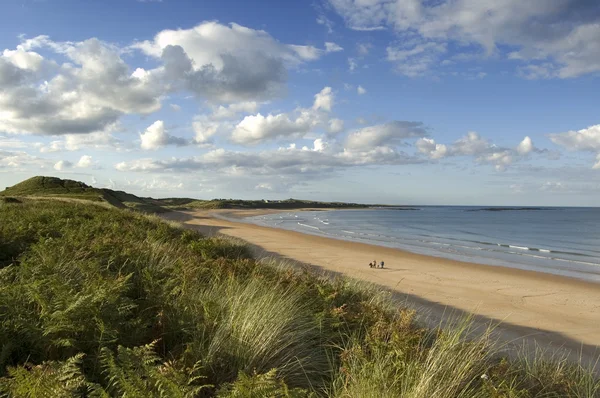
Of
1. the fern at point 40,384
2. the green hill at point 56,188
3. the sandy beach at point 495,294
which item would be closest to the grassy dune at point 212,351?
the fern at point 40,384

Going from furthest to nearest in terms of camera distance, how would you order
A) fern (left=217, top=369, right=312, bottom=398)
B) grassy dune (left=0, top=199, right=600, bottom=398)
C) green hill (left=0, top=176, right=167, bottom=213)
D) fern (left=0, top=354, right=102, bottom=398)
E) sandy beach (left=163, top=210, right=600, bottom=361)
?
green hill (left=0, top=176, right=167, bottom=213) → sandy beach (left=163, top=210, right=600, bottom=361) → grassy dune (left=0, top=199, right=600, bottom=398) → fern (left=217, top=369, right=312, bottom=398) → fern (left=0, top=354, right=102, bottom=398)

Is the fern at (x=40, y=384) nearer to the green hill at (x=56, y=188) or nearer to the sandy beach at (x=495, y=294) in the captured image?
the sandy beach at (x=495, y=294)

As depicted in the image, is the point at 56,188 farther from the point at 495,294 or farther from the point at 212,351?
the point at 212,351

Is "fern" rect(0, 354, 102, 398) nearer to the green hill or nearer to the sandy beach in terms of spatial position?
the sandy beach

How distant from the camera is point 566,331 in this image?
34.9ft

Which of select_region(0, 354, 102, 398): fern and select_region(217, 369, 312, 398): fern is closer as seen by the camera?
select_region(0, 354, 102, 398): fern

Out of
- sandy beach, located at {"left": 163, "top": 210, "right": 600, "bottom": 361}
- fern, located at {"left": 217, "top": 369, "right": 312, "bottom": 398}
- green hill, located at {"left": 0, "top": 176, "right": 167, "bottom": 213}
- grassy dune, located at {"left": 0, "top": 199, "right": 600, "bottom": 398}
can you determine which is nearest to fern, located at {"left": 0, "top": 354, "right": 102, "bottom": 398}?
grassy dune, located at {"left": 0, "top": 199, "right": 600, "bottom": 398}

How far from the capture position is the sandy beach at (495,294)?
409 inches

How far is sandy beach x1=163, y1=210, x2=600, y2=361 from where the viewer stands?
10.4 meters

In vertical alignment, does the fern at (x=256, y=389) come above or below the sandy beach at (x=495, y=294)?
above

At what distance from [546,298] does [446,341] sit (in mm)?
12383

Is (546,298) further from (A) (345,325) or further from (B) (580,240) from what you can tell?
(B) (580,240)

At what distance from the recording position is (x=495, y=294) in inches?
592

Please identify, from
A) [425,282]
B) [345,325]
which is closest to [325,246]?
[425,282]
